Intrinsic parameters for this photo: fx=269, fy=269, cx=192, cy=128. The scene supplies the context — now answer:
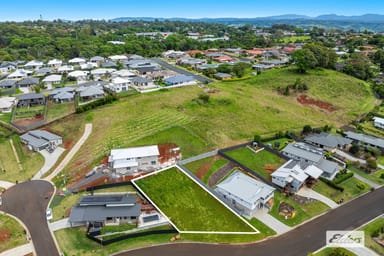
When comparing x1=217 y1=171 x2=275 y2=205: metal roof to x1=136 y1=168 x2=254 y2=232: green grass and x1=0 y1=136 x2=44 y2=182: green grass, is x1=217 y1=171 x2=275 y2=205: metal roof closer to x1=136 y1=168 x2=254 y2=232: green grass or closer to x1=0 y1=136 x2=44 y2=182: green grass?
x1=136 y1=168 x2=254 y2=232: green grass

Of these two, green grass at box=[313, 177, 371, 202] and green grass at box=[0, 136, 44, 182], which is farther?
green grass at box=[0, 136, 44, 182]

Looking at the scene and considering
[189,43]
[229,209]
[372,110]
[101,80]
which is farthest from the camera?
[189,43]

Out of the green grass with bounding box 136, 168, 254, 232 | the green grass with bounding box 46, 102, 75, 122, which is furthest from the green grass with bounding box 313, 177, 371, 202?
the green grass with bounding box 46, 102, 75, 122

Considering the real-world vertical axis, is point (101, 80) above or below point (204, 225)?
above

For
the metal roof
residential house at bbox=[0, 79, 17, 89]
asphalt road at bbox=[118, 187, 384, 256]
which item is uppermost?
residential house at bbox=[0, 79, 17, 89]

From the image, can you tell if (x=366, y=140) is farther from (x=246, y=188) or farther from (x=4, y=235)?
(x=4, y=235)

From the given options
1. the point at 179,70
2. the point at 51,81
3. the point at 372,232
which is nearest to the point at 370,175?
the point at 372,232

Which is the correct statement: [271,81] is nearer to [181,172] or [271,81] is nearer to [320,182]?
[320,182]

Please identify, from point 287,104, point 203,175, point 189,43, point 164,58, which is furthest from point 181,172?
point 189,43
